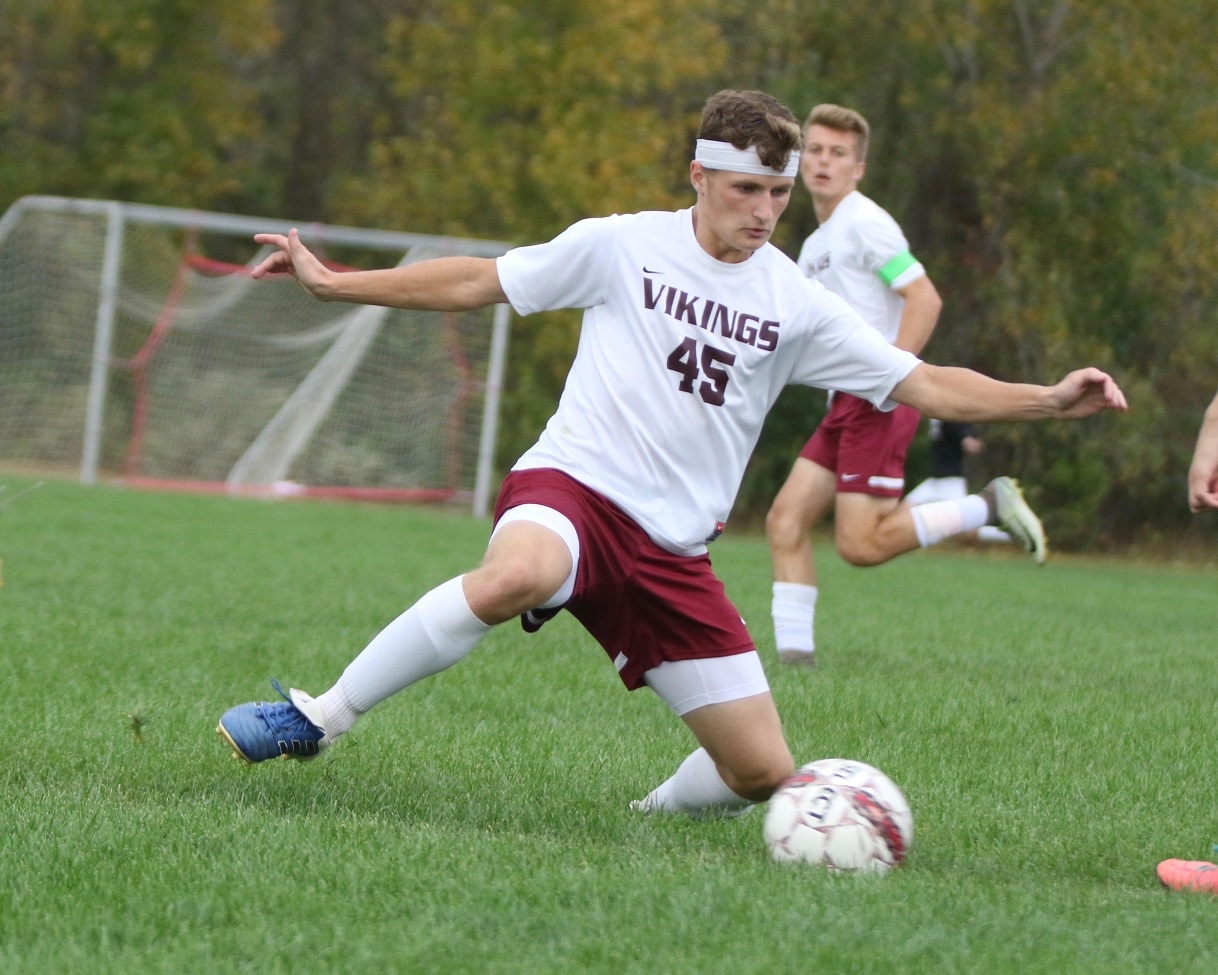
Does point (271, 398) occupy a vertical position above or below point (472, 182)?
below

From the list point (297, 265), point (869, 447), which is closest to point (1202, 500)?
point (297, 265)

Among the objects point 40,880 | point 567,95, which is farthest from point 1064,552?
point 40,880

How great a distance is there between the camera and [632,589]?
4.42 metres

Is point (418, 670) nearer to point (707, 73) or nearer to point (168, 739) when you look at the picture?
point (168, 739)

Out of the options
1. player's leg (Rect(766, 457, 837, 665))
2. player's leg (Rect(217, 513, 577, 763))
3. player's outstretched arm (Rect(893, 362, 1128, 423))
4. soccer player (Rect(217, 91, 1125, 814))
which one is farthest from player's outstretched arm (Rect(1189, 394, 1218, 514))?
player's leg (Rect(766, 457, 837, 665))

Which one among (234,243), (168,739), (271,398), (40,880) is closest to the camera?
(40,880)

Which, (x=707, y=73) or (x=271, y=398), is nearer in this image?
(x=271, y=398)

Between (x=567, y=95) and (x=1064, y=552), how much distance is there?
862cm

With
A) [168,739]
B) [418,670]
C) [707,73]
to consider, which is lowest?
[168,739]

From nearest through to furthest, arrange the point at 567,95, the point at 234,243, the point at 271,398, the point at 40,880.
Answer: the point at 40,880 < the point at 271,398 < the point at 567,95 < the point at 234,243

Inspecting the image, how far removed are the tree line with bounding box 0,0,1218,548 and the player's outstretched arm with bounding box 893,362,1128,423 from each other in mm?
16303

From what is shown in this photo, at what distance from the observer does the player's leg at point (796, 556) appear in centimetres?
782

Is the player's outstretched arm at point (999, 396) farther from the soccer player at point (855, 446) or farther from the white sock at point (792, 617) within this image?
the white sock at point (792, 617)

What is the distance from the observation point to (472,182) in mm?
23406
